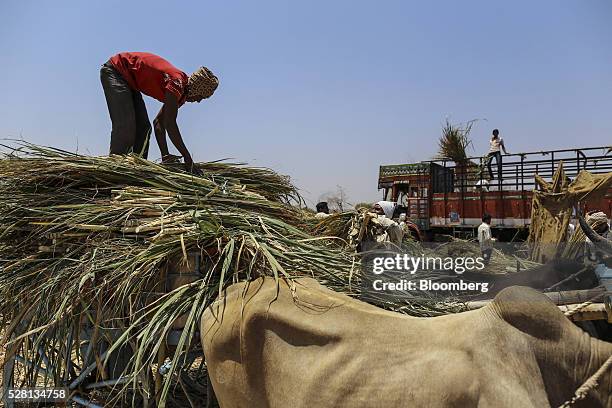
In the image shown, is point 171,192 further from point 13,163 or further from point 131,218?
point 13,163

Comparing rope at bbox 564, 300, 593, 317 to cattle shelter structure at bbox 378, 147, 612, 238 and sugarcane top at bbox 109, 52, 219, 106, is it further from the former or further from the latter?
cattle shelter structure at bbox 378, 147, 612, 238

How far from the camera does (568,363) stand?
1759 mm

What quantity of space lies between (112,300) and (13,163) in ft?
3.95

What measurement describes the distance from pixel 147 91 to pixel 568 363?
3272 millimetres

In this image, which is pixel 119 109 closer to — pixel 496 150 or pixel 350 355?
pixel 350 355

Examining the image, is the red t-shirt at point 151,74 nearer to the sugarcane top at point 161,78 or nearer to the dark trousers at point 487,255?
the sugarcane top at point 161,78

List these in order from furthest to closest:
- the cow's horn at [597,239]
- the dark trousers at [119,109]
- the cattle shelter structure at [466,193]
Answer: the cattle shelter structure at [466,193] → the dark trousers at [119,109] → the cow's horn at [597,239]

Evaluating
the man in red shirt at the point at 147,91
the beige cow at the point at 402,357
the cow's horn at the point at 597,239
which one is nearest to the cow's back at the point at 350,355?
the beige cow at the point at 402,357

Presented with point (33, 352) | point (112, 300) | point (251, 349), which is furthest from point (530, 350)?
point (33, 352)

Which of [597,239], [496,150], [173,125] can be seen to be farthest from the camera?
[496,150]

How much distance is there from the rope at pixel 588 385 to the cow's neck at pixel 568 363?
46 millimetres

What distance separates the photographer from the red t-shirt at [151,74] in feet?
12.3

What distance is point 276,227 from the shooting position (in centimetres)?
304

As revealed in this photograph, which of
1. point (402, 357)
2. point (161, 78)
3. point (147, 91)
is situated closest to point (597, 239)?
point (402, 357)
